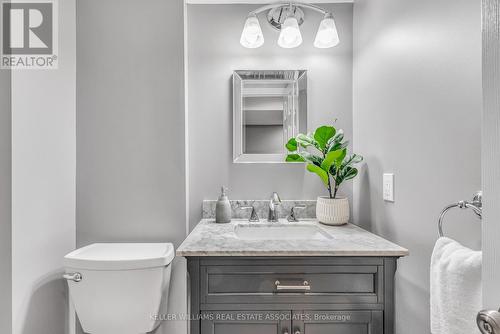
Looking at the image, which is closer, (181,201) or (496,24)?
(496,24)

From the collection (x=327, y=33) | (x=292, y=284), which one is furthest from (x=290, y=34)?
(x=292, y=284)

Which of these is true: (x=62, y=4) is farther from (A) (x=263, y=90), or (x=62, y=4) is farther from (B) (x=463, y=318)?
(B) (x=463, y=318)

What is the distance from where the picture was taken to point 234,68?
1679 millimetres

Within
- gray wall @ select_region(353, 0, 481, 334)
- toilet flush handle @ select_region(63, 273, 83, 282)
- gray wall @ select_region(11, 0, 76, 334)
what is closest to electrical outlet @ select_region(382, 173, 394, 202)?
gray wall @ select_region(353, 0, 481, 334)

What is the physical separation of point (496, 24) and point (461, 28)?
1.72 feet

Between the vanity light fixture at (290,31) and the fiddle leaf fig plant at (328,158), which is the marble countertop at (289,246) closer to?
the fiddle leaf fig plant at (328,158)

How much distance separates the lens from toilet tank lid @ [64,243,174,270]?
1205 millimetres

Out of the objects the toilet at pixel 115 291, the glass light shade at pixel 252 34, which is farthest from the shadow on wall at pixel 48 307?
the glass light shade at pixel 252 34

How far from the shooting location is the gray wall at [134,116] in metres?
1.54

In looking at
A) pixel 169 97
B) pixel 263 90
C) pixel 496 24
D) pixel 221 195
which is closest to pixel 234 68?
pixel 263 90

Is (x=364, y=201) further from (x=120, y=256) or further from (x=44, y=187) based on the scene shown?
(x=44, y=187)

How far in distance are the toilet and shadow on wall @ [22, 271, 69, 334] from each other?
→ 8.2 inches

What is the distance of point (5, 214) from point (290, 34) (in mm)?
1579

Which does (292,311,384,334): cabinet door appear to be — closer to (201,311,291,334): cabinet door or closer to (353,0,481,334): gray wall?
(201,311,291,334): cabinet door
